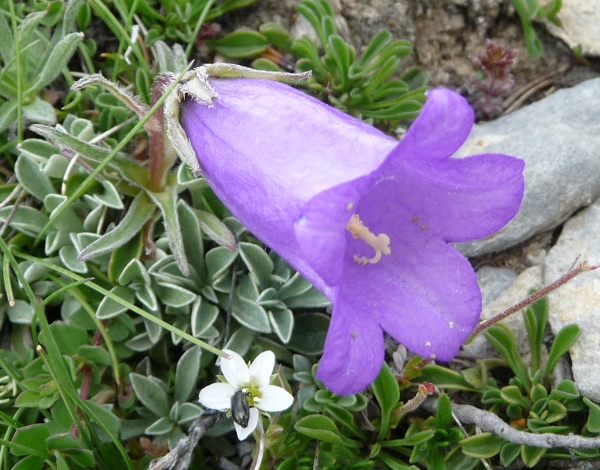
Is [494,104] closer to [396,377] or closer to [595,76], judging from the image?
[595,76]

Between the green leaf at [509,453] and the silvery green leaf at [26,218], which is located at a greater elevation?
the green leaf at [509,453]

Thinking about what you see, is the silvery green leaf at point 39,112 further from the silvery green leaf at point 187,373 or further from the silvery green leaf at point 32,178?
the silvery green leaf at point 187,373

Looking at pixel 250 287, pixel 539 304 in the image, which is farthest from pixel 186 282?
pixel 539 304

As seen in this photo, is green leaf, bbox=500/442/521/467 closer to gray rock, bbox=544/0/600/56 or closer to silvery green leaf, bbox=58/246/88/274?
silvery green leaf, bbox=58/246/88/274

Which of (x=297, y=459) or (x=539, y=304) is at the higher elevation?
(x=539, y=304)

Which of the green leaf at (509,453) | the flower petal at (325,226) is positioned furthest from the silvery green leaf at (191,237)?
the green leaf at (509,453)

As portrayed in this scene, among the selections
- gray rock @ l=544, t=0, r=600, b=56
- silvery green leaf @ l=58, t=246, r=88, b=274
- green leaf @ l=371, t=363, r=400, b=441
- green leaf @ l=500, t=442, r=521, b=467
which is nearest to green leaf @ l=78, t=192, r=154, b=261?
silvery green leaf @ l=58, t=246, r=88, b=274

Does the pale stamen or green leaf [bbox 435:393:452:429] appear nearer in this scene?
the pale stamen
